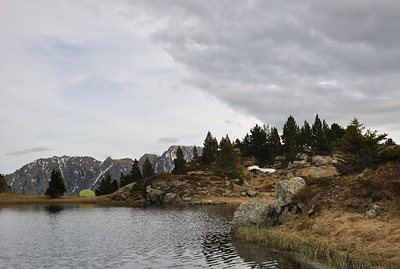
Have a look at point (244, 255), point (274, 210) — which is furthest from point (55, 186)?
point (244, 255)

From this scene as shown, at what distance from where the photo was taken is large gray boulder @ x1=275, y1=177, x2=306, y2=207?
3212 cm

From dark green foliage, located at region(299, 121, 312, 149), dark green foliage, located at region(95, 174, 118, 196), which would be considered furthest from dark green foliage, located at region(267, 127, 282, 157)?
dark green foliage, located at region(95, 174, 118, 196)

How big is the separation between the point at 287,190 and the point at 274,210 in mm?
3112

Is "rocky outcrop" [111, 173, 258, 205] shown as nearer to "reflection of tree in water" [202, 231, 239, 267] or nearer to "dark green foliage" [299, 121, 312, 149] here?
"reflection of tree in water" [202, 231, 239, 267]

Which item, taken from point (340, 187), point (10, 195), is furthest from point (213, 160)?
point (340, 187)

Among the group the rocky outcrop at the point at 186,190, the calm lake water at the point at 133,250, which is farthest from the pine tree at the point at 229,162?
the calm lake water at the point at 133,250

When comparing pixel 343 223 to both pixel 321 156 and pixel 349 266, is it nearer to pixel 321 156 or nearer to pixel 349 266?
pixel 349 266

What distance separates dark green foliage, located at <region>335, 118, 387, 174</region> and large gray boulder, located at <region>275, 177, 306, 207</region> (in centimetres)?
659

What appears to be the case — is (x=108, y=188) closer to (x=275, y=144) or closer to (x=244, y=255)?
(x=275, y=144)

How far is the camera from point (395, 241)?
1767cm

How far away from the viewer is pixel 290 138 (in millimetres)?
129750

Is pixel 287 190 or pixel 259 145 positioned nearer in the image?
pixel 287 190

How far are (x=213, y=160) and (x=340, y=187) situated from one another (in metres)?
107

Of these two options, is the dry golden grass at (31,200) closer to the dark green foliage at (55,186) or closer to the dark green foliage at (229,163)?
the dark green foliage at (55,186)
